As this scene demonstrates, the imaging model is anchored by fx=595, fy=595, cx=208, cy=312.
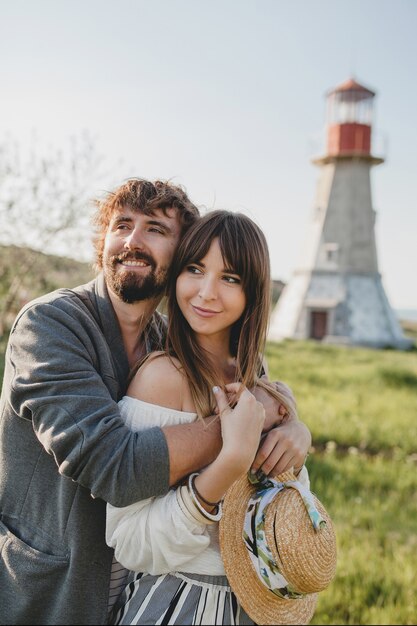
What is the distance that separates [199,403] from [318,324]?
75.4 feet

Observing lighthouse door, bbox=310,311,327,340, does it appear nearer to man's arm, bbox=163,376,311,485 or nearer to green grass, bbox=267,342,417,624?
green grass, bbox=267,342,417,624

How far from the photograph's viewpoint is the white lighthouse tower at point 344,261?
2389 centimetres

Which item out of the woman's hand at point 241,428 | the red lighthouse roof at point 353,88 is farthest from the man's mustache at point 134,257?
the red lighthouse roof at point 353,88

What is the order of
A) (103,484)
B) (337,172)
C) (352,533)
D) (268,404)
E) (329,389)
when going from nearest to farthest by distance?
(103,484) → (268,404) → (352,533) → (329,389) → (337,172)

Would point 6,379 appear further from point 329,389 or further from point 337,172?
point 337,172

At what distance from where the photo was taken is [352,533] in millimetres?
4168

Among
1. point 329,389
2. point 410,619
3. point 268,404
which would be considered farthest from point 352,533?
point 329,389

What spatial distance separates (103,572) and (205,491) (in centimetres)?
52

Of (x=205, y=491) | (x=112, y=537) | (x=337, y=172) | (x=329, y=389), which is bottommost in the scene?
(x=329, y=389)

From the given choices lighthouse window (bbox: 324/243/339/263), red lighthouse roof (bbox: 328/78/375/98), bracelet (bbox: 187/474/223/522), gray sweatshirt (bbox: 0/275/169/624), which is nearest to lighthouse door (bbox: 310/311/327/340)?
lighthouse window (bbox: 324/243/339/263)

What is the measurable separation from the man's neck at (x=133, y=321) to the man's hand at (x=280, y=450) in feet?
1.89

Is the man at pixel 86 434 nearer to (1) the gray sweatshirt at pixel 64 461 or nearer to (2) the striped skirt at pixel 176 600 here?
(1) the gray sweatshirt at pixel 64 461

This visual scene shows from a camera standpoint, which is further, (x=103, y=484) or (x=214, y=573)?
(x=214, y=573)

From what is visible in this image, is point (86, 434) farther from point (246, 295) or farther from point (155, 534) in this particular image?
point (246, 295)
